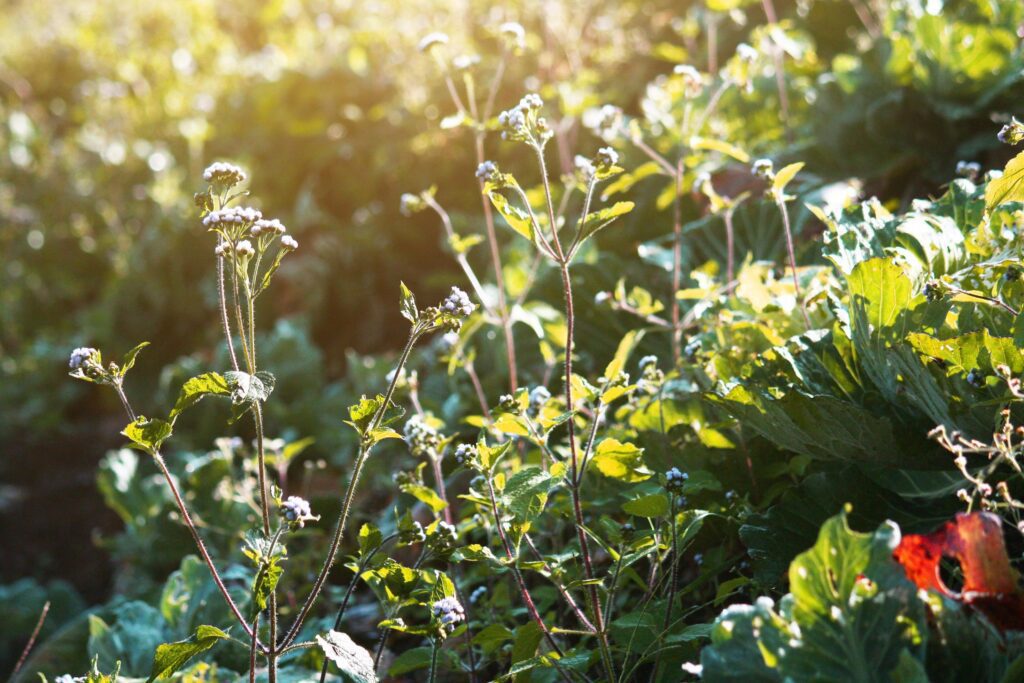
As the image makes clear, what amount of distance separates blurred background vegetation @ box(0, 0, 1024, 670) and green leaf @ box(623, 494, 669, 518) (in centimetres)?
119

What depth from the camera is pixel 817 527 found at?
5.04 feet

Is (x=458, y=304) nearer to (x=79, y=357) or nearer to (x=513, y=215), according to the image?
(x=513, y=215)

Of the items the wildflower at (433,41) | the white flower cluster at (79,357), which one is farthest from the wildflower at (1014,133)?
the white flower cluster at (79,357)

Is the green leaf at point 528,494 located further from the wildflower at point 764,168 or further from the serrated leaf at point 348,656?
the wildflower at point 764,168

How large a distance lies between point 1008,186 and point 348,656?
1.15m

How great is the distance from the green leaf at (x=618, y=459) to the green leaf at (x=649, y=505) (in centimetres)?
9

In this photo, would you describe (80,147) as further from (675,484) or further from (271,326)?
(675,484)

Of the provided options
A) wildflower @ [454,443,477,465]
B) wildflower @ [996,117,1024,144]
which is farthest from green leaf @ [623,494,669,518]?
wildflower @ [996,117,1024,144]

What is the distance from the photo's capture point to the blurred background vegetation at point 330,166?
2.79 meters

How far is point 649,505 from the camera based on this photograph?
1.41 m

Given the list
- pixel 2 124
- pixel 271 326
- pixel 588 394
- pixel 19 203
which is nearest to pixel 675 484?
pixel 588 394

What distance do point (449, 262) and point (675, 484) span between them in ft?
8.85

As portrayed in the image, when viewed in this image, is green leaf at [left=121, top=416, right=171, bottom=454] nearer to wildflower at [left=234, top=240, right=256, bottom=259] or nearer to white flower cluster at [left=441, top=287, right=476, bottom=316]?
wildflower at [left=234, top=240, right=256, bottom=259]

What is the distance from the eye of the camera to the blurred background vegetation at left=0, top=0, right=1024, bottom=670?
2.79 m
